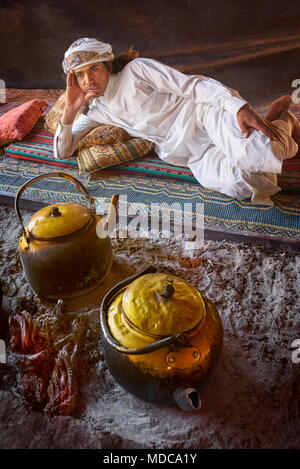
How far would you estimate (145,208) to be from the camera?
8.14 feet

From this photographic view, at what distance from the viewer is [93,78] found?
251 centimetres

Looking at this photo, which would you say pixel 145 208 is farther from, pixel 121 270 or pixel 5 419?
pixel 5 419

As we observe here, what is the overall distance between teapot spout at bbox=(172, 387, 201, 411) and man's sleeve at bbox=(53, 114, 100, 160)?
7.54 feet

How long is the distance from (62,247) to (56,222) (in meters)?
0.12

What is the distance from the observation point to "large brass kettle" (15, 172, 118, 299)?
1.57 meters

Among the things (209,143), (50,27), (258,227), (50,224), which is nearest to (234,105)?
(209,143)

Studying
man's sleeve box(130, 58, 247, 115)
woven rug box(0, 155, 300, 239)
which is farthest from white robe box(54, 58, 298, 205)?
woven rug box(0, 155, 300, 239)

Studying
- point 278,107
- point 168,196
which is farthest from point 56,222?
point 278,107

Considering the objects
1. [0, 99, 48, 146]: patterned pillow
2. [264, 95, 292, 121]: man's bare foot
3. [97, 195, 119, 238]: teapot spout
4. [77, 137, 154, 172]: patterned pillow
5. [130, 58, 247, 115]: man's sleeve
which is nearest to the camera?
[97, 195, 119, 238]: teapot spout

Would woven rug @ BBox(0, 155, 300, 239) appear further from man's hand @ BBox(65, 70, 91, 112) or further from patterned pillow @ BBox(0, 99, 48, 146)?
man's hand @ BBox(65, 70, 91, 112)

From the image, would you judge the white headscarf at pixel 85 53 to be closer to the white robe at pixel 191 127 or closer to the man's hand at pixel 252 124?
the white robe at pixel 191 127

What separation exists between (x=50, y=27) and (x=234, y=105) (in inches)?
136

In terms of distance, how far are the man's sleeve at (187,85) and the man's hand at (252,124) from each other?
7 centimetres

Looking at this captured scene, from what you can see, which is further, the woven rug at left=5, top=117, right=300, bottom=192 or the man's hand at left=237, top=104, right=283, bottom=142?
the woven rug at left=5, top=117, right=300, bottom=192
